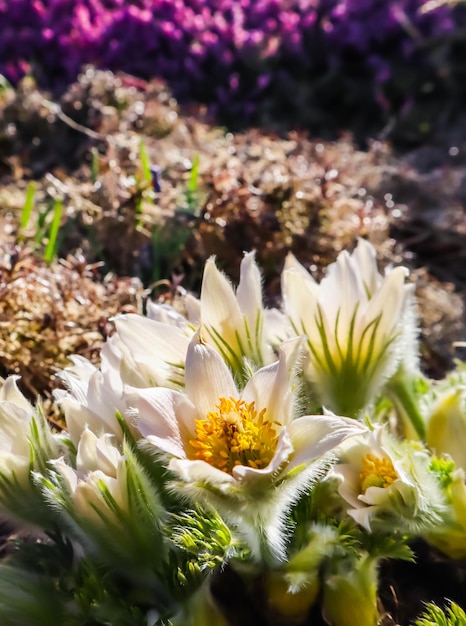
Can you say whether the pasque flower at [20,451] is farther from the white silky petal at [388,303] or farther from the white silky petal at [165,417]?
the white silky petal at [388,303]

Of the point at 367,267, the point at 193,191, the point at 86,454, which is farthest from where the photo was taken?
the point at 193,191

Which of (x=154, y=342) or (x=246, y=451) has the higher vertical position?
(x=154, y=342)

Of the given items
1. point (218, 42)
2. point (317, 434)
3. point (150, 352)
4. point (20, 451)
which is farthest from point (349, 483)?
point (218, 42)

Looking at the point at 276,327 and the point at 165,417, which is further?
the point at 276,327

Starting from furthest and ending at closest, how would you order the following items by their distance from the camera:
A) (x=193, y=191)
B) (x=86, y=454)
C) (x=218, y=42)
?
(x=218, y=42)
(x=193, y=191)
(x=86, y=454)

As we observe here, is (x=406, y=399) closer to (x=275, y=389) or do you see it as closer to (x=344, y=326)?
(x=344, y=326)

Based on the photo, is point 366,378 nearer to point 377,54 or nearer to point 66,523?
Result: point 66,523
